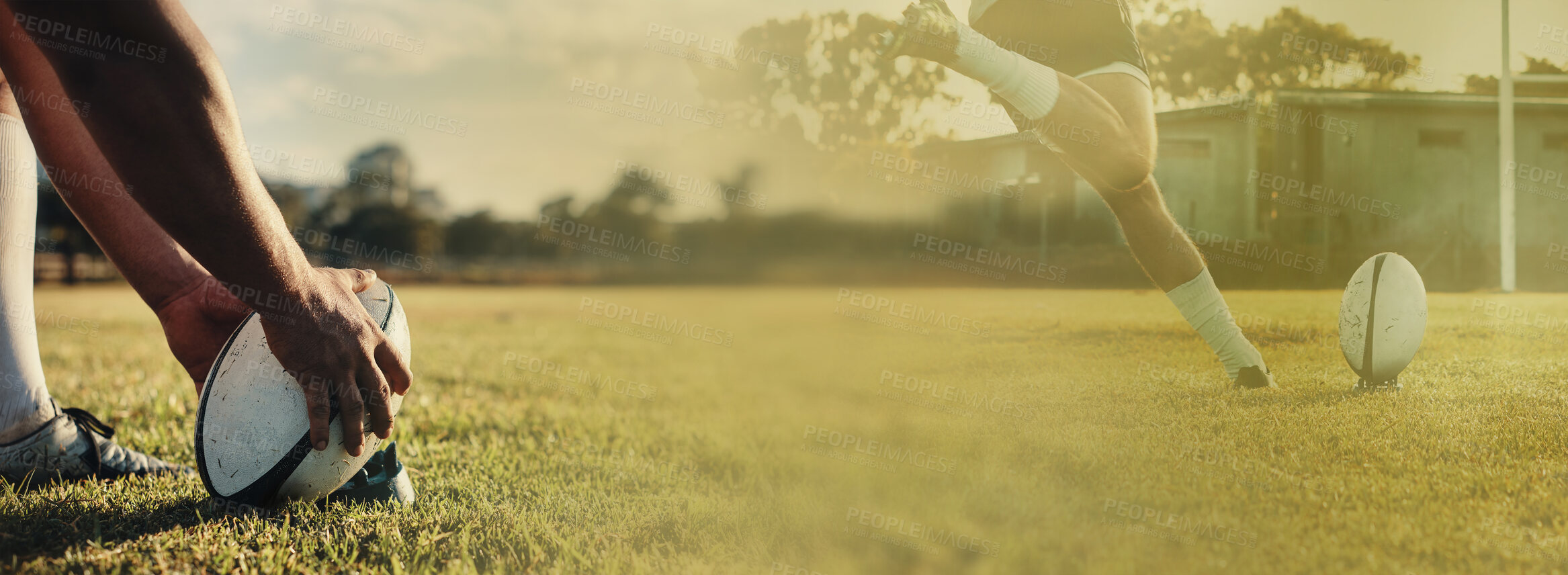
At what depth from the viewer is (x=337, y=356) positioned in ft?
5.49

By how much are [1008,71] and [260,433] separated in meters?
2.25

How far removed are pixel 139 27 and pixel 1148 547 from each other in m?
2.26

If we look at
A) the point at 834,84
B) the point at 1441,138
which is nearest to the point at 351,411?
the point at 834,84

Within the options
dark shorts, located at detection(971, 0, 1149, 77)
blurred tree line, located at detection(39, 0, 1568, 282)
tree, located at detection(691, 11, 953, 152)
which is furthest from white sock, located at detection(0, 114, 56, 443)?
dark shorts, located at detection(971, 0, 1149, 77)

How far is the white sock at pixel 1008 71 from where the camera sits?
79.8 inches

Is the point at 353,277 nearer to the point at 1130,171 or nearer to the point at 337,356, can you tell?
Result: the point at 337,356

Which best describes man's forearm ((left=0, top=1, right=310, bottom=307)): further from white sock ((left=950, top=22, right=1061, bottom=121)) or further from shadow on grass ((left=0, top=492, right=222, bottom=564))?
white sock ((left=950, top=22, right=1061, bottom=121))

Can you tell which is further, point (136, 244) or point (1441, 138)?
point (136, 244)

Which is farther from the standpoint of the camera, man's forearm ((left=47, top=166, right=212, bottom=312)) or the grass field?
man's forearm ((left=47, top=166, right=212, bottom=312))

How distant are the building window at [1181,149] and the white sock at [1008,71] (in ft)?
1.45

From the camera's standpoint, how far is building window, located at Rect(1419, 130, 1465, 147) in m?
2.16

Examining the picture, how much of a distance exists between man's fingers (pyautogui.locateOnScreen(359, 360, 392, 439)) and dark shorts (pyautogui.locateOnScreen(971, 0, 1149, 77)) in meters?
1.97

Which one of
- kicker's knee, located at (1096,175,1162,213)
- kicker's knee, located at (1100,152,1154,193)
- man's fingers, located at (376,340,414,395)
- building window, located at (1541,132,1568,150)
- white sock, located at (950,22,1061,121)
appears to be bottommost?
man's fingers, located at (376,340,414,395)

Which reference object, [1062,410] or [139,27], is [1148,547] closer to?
[1062,410]
